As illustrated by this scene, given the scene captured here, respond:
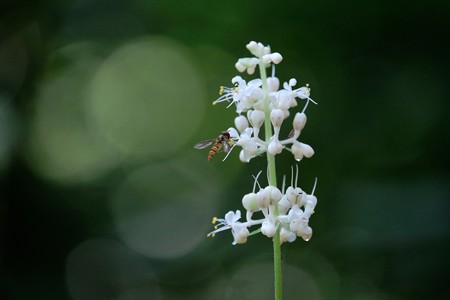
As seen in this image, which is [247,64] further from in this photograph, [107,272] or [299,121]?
[107,272]

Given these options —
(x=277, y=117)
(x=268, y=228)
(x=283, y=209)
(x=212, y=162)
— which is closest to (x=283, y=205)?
(x=283, y=209)

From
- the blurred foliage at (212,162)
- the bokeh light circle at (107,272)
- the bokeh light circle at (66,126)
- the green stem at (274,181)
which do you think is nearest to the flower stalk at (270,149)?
the green stem at (274,181)

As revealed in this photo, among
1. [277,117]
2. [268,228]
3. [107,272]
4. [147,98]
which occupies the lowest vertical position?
[268,228]

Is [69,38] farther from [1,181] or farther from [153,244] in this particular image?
[153,244]

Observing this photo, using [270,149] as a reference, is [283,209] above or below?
below

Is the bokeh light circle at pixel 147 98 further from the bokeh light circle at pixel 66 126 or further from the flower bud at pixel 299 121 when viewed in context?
the flower bud at pixel 299 121

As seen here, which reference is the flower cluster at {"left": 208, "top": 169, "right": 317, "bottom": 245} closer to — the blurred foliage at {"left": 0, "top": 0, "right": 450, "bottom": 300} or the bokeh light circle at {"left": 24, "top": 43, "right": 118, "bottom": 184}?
the blurred foliage at {"left": 0, "top": 0, "right": 450, "bottom": 300}

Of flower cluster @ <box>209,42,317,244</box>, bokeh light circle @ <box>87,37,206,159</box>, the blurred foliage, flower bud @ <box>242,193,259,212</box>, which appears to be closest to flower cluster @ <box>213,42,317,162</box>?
flower cluster @ <box>209,42,317,244</box>

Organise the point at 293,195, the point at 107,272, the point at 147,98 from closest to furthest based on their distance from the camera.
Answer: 1. the point at 293,195
2. the point at 107,272
3. the point at 147,98
